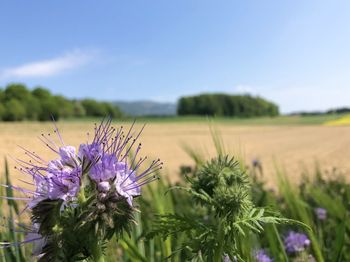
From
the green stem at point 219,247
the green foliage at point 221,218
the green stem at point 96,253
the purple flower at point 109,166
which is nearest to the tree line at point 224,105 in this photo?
the green foliage at point 221,218

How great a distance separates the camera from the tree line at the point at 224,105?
483 feet

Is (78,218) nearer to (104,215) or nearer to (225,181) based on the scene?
(104,215)

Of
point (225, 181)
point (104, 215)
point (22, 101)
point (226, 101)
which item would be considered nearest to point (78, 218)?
point (104, 215)

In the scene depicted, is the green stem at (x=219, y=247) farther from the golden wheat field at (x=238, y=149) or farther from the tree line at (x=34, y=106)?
the tree line at (x=34, y=106)

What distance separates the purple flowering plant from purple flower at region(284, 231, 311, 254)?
2127 millimetres

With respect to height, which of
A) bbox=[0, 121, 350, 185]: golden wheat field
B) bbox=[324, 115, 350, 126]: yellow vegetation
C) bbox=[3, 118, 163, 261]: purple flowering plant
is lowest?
bbox=[324, 115, 350, 126]: yellow vegetation

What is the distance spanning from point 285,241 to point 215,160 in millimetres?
1761

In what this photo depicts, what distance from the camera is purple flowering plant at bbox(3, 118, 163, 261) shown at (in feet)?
4.20

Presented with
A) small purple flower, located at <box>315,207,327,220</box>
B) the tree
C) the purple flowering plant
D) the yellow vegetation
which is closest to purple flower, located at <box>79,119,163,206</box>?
the purple flowering plant

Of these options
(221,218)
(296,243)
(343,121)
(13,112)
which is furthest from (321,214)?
(13,112)

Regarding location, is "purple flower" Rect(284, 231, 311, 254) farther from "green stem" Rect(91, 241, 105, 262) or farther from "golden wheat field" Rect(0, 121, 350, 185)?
"green stem" Rect(91, 241, 105, 262)

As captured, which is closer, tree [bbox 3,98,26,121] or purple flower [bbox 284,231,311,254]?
purple flower [bbox 284,231,311,254]

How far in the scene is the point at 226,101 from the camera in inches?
5901

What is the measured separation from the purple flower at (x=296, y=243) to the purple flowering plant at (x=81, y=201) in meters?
2.13
